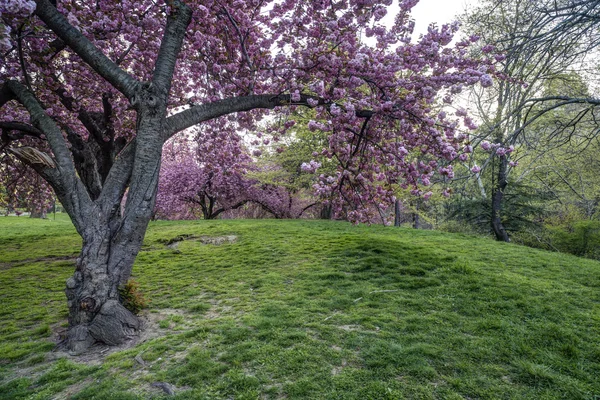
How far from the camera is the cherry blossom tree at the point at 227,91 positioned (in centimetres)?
441

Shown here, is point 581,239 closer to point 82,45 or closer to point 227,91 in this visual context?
point 227,91

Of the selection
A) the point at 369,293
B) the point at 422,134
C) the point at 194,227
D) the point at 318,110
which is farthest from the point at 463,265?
the point at 194,227

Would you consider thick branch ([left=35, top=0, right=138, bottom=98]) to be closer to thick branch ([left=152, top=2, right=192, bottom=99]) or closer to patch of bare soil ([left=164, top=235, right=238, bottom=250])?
thick branch ([left=152, top=2, right=192, bottom=99])

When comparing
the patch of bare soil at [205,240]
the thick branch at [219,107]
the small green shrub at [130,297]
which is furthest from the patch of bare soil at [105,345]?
the patch of bare soil at [205,240]

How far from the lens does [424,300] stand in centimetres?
490

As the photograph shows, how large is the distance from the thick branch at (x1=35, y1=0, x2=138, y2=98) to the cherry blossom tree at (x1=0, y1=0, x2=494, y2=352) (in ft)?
0.05

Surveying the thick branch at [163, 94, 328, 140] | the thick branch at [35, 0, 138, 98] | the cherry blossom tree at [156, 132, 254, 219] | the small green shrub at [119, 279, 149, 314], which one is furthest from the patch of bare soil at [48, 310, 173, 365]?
the cherry blossom tree at [156, 132, 254, 219]

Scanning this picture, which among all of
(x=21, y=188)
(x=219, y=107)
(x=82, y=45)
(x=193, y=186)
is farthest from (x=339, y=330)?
(x=193, y=186)

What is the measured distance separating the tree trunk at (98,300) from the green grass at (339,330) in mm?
386

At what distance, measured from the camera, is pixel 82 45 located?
4715 millimetres

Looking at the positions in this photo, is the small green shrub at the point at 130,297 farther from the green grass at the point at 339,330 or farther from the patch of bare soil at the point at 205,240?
the patch of bare soil at the point at 205,240

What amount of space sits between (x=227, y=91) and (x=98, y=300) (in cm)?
437

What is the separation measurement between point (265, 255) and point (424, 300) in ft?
14.3

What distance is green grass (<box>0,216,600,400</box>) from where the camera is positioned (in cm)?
297
